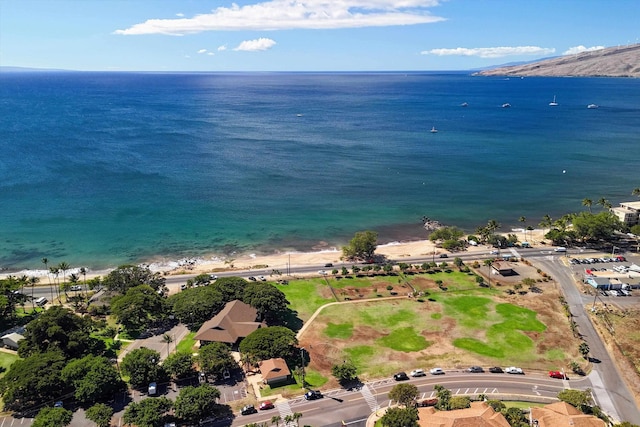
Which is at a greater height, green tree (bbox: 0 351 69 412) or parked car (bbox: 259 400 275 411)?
green tree (bbox: 0 351 69 412)

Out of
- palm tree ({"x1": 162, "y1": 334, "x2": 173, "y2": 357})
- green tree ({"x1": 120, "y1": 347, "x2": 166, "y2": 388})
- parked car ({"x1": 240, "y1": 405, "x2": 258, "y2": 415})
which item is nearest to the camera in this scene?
parked car ({"x1": 240, "y1": 405, "x2": 258, "y2": 415})

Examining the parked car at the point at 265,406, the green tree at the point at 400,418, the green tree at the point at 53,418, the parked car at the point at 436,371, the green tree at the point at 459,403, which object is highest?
the green tree at the point at 53,418

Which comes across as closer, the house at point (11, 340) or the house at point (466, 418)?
the house at point (466, 418)

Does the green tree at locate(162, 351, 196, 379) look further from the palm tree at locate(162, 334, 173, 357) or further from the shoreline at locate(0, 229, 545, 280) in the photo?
the shoreline at locate(0, 229, 545, 280)

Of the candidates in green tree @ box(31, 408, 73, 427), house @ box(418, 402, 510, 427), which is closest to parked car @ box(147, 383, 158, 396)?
green tree @ box(31, 408, 73, 427)

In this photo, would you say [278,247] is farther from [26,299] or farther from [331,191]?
[26,299]

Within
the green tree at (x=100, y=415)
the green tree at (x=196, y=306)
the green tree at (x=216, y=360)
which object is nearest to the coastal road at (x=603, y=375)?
the green tree at (x=216, y=360)

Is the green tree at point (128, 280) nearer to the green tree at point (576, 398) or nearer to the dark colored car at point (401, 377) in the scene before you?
the dark colored car at point (401, 377)
